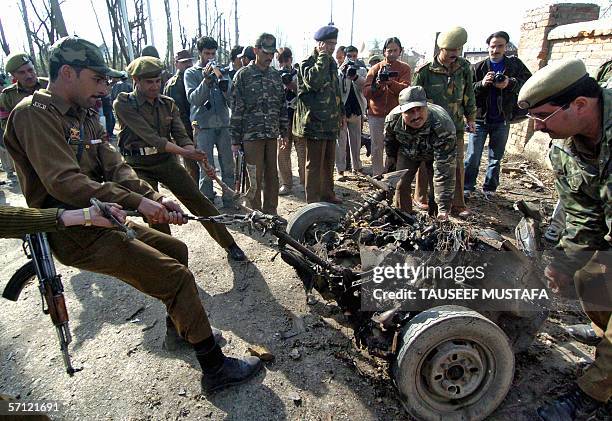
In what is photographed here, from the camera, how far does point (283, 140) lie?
18.9 feet

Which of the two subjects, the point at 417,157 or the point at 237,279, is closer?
the point at 237,279

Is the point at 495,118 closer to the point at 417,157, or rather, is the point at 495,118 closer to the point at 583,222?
the point at 417,157

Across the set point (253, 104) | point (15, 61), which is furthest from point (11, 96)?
Answer: point (253, 104)

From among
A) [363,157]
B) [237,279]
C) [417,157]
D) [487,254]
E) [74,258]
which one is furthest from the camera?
[363,157]

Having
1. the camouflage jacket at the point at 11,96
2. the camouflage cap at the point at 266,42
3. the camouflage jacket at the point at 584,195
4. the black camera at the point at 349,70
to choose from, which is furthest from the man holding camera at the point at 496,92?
the camouflage jacket at the point at 11,96

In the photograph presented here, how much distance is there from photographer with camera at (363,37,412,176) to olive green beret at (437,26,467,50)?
1379 mm

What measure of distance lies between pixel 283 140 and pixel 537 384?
14.0 ft

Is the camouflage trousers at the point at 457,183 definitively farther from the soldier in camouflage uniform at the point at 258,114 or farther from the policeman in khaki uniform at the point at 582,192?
the policeman in khaki uniform at the point at 582,192

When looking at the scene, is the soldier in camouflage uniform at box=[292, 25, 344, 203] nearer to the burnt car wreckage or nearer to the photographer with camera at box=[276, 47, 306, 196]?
the photographer with camera at box=[276, 47, 306, 196]

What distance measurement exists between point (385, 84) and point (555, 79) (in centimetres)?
436

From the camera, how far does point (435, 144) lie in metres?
4.20

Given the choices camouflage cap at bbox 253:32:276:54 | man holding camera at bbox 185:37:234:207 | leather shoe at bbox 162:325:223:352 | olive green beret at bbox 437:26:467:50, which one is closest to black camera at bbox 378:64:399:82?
olive green beret at bbox 437:26:467:50

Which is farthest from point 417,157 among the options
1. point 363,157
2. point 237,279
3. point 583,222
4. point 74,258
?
point 363,157

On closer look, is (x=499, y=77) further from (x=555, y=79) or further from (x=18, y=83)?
(x=18, y=83)
